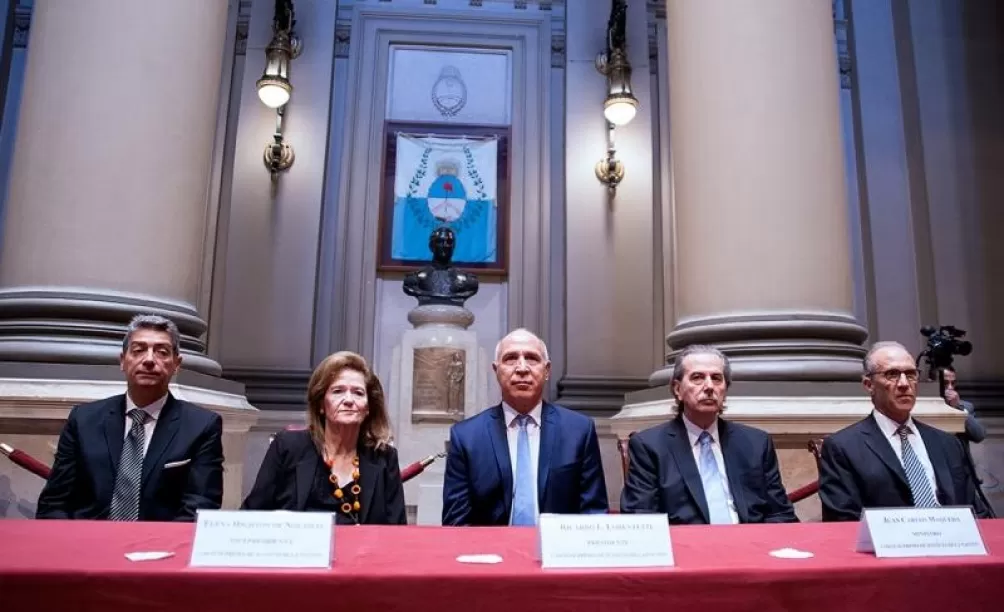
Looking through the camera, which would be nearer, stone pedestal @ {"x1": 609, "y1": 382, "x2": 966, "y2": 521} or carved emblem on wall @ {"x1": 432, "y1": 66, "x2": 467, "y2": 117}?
stone pedestal @ {"x1": 609, "y1": 382, "x2": 966, "y2": 521}

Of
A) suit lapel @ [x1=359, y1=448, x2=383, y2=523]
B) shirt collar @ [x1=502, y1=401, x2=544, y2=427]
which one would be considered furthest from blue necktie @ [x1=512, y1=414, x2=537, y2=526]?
suit lapel @ [x1=359, y1=448, x2=383, y2=523]

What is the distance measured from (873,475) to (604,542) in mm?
1641

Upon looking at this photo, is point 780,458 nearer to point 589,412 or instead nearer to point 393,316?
point 589,412

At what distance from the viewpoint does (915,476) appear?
2.73 meters

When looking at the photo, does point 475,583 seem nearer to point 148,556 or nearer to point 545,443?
point 148,556

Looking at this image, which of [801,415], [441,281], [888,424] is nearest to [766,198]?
[801,415]

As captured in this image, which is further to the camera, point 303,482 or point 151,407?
point 151,407

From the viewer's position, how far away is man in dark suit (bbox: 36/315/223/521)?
2531 millimetres

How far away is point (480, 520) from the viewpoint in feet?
8.61

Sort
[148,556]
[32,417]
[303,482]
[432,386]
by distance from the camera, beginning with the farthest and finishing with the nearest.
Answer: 1. [432,386]
2. [32,417]
3. [303,482]
4. [148,556]

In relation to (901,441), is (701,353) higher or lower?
higher

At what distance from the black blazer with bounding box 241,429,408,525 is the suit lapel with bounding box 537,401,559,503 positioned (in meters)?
0.47

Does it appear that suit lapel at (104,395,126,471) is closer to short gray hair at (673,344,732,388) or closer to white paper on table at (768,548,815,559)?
short gray hair at (673,344,732,388)

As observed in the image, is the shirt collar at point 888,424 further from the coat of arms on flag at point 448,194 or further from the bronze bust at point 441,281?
the coat of arms on flag at point 448,194
